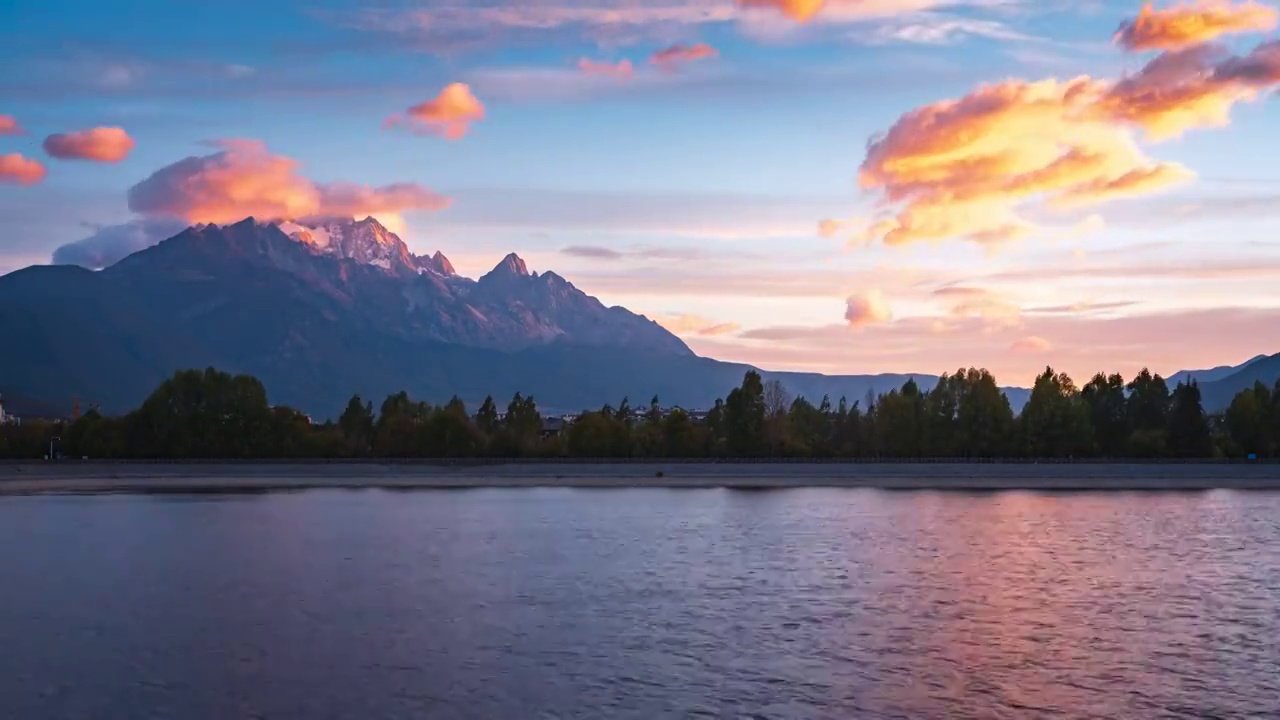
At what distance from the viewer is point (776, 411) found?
17838cm

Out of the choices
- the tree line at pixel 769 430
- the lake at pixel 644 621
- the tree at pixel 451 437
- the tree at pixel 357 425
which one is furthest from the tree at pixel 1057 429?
the tree at pixel 357 425

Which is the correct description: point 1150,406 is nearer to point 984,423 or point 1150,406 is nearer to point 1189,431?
point 1189,431

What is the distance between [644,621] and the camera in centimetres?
3878


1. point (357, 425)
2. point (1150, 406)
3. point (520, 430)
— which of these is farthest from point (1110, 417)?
point (357, 425)

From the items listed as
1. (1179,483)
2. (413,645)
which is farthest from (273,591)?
(1179,483)

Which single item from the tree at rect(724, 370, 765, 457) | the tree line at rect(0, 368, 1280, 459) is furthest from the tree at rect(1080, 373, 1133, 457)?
the tree at rect(724, 370, 765, 457)

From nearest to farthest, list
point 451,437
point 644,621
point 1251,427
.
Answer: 1. point 644,621
2. point 1251,427
3. point 451,437

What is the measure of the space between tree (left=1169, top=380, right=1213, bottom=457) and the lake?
82.0m

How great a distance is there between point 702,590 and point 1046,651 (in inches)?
590

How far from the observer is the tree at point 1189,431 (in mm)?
154125

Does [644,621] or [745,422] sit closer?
[644,621]

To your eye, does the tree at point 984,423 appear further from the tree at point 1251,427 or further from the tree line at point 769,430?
the tree at point 1251,427

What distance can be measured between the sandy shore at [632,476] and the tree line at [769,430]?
12075mm

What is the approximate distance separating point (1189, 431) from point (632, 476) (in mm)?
69254
